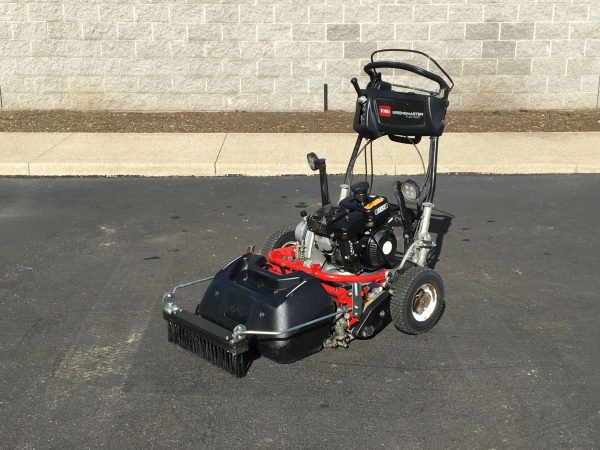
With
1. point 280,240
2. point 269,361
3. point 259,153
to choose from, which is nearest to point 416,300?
point 269,361

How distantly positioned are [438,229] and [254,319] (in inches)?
137

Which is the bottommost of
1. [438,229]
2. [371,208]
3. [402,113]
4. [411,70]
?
[438,229]

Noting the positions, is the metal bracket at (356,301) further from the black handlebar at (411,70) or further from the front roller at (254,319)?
the black handlebar at (411,70)

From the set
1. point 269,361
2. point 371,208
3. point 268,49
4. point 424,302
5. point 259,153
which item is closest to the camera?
point 269,361

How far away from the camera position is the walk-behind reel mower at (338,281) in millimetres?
4801

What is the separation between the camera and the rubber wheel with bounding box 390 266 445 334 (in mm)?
5273

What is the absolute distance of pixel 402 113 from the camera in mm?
5602

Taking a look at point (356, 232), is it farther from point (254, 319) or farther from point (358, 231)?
point (254, 319)

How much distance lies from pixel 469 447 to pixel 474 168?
608cm

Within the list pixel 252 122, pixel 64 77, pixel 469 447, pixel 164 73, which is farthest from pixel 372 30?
pixel 469 447

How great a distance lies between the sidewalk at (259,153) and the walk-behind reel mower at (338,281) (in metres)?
3.93

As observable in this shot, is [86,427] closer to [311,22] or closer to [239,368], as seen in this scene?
[239,368]

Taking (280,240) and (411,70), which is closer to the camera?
(411,70)

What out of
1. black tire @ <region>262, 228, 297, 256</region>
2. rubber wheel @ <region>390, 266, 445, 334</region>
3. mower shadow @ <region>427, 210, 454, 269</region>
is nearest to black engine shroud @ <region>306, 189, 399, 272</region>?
rubber wheel @ <region>390, 266, 445, 334</region>
